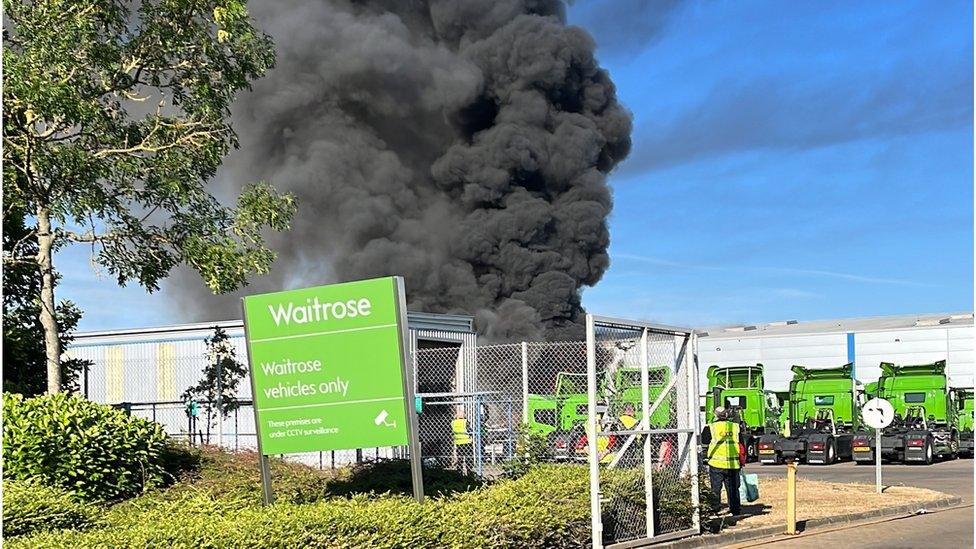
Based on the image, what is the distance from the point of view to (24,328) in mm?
18859

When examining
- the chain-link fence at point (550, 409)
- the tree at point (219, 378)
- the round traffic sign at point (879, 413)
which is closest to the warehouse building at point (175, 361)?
the chain-link fence at point (550, 409)

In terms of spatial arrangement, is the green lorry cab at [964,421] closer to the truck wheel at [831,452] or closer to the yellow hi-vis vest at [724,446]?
the truck wheel at [831,452]

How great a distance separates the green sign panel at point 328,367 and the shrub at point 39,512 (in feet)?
5.97

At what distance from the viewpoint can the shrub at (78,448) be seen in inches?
514

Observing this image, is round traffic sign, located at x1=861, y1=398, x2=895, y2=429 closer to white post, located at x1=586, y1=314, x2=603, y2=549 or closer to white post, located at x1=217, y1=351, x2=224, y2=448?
white post, located at x1=586, y1=314, x2=603, y2=549

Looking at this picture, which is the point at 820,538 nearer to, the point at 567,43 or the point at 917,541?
the point at 917,541

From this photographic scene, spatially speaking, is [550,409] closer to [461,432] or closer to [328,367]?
[461,432]

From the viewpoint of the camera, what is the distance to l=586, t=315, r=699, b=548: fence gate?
1105 centimetres

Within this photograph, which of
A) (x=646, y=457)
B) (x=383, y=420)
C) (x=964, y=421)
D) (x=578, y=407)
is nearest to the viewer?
(x=383, y=420)

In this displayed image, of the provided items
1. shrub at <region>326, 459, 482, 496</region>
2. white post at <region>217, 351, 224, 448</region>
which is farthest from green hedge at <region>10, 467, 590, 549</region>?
white post at <region>217, 351, 224, 448</region>

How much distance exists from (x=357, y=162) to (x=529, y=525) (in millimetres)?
32633

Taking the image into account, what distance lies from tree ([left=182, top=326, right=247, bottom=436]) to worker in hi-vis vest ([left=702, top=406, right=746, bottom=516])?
9.80m

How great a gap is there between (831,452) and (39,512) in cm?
2241

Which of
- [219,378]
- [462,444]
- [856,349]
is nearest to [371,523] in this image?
[462,444]
